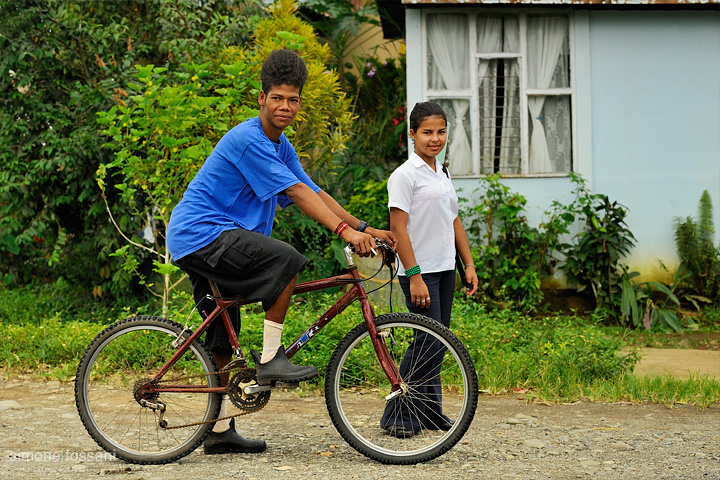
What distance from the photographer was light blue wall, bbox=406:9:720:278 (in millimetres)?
8992

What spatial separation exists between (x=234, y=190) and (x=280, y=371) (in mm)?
912

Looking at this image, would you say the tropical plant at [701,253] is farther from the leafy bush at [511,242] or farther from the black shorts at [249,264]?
the black shorts at [249,264]

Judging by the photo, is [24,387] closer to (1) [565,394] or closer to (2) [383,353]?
(2) [383,353]

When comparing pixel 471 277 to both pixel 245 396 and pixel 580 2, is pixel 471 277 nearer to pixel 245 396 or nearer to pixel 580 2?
pixel 245 396

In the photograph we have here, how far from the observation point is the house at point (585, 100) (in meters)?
9.00

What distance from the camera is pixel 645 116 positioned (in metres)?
9.04

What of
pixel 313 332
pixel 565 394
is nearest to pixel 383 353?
pixel 313 332

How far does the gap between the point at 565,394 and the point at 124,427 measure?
295 cm

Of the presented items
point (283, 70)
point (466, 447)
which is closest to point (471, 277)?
point (466, 447)

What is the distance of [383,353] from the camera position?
13.2 ft

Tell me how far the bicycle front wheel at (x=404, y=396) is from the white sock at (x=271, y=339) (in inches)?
11.9

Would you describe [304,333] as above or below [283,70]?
below

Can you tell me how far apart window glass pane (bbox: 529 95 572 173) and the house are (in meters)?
0.01

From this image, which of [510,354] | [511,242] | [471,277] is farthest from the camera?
[511,242]
